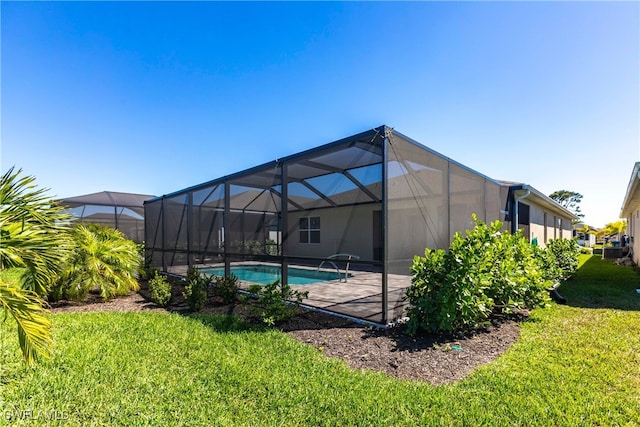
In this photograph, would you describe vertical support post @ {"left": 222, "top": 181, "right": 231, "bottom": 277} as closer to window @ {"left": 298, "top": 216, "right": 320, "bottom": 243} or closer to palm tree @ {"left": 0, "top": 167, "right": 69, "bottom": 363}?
palm tree @ {"left": 0, "top": 167, "right": 69, "bottom": 363}

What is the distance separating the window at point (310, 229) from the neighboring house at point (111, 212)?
367 inches

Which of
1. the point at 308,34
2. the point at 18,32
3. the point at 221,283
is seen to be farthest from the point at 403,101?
the point at 18,32

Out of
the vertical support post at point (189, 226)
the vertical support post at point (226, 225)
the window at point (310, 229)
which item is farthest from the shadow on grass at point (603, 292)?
the window at point (310, 229)

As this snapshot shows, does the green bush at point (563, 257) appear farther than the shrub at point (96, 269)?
Yes

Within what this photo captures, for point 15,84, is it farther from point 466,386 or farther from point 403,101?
point 466,386

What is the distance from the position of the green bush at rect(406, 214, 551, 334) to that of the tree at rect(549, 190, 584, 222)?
62358 mm

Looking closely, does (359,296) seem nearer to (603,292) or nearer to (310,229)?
(603,292)

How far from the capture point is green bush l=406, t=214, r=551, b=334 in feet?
12.7

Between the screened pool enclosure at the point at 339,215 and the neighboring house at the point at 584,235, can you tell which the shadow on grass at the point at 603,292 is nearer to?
the screened pool enclosure at the point at 339,215

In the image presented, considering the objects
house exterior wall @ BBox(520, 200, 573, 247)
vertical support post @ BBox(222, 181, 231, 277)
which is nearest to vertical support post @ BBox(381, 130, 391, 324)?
vertical support post @ BBox(222, 181, 231, 277)

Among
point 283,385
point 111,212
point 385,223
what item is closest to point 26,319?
point 283,385

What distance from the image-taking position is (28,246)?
9.35ft

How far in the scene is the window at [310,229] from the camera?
1410cm

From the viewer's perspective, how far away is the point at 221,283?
6109 mm
